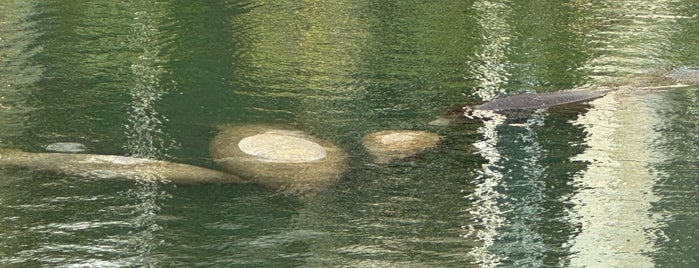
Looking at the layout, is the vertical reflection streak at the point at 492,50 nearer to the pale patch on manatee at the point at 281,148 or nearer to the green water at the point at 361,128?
the green water at the point at 361,128

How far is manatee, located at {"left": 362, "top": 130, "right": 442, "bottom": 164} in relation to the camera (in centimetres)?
1141

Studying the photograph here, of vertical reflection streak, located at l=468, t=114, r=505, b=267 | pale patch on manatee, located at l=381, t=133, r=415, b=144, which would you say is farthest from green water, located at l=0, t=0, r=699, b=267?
pale patch on manatee, located at l=381, t=133, r=415, b=144

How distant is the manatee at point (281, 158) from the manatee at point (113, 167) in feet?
1.03

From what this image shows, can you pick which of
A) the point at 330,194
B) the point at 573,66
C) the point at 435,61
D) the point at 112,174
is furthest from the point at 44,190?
the point at 573,66

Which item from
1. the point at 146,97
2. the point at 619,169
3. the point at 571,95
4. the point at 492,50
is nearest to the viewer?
the point at 619,169

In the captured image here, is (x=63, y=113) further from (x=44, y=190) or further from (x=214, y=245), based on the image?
(x=214, y=245)

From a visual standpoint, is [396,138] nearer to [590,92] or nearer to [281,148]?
[281,148]

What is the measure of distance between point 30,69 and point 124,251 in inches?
285

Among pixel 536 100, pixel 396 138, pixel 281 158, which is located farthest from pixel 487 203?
pixel 536 100

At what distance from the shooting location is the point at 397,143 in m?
11.8

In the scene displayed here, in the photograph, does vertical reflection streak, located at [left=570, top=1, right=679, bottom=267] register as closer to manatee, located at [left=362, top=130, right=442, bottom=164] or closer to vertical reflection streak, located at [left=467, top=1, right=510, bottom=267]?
vertical reflection streak, located at [left=467, top=1, right=510, bottom=267]

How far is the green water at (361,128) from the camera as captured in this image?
9.01 metres

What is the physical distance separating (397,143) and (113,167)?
309 centimetres

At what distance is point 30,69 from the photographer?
1524 centimetres
